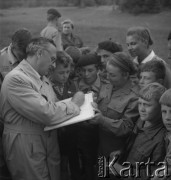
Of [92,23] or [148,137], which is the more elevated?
[92,23]

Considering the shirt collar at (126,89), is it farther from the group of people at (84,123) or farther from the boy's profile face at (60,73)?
the boy's profile face at (60,73)

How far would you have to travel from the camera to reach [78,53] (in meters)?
3.77

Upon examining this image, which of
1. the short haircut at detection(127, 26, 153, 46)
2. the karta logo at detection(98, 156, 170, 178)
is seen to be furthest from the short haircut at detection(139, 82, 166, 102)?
the short haircut at detection(127, 26, 153, 46)

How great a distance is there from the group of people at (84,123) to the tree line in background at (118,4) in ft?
13.6

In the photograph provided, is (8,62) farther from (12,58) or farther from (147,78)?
(147,78)

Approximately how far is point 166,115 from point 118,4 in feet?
23.9

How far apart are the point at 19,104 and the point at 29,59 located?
0.37 m

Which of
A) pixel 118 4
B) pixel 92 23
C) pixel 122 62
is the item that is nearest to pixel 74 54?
pixel 122 62

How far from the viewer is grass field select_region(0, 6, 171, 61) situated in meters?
8.72

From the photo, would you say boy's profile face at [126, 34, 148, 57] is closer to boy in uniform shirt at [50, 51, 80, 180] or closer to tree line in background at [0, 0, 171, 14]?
boy in uniform shirt at [50, 51, 80, 180]

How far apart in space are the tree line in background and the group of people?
4.14 meters

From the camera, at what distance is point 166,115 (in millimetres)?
2180

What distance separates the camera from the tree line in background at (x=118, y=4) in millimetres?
6821

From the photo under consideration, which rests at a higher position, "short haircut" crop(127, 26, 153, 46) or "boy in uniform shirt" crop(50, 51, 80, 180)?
"short haircut" crop(127, 26, 153, 46)
